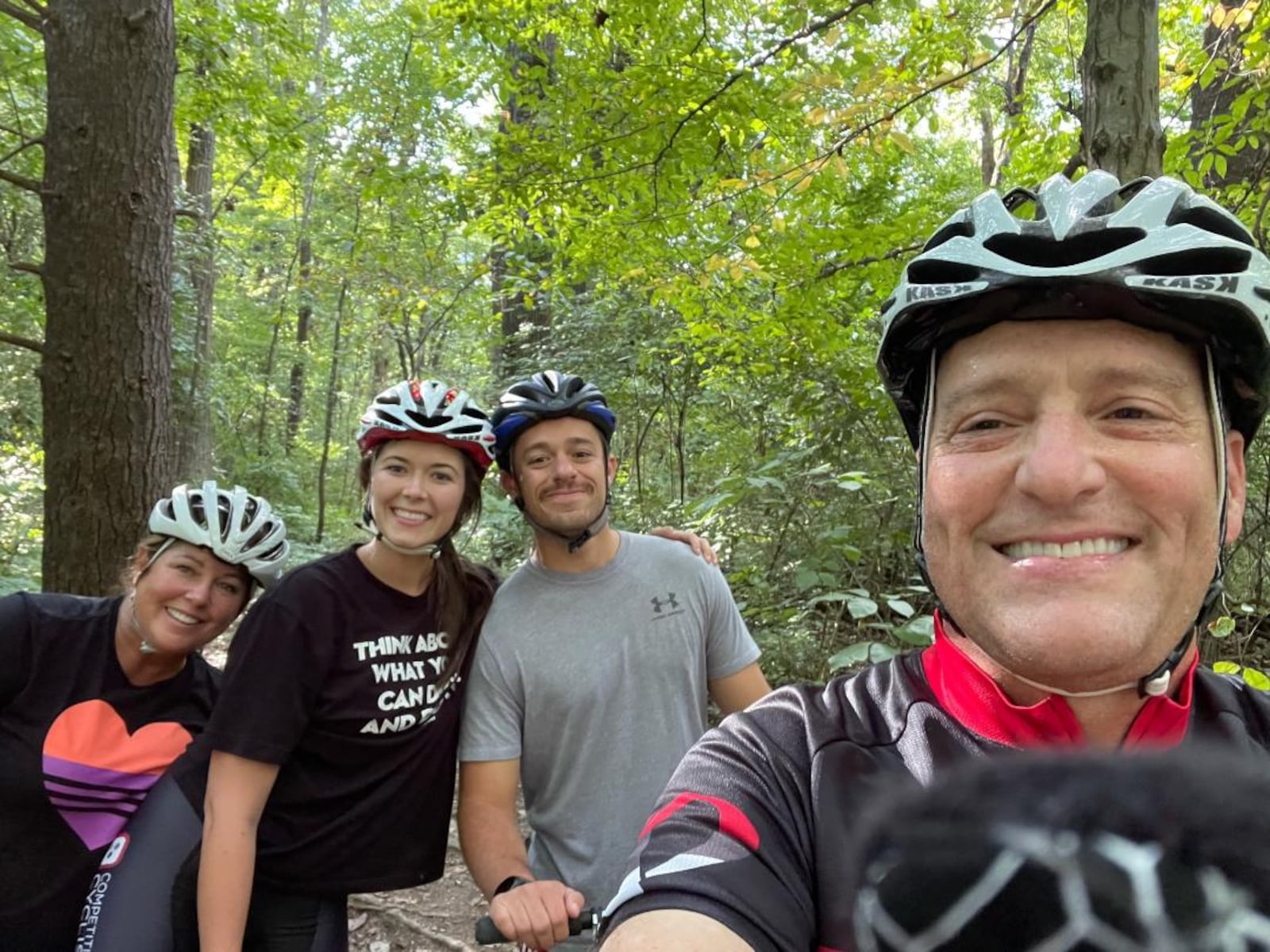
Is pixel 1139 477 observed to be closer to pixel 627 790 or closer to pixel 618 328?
pixel 627 790

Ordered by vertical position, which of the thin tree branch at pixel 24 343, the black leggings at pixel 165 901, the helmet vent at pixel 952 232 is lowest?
the black leggings at pixel 165 901

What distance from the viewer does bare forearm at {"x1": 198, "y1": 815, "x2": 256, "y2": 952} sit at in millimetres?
2207

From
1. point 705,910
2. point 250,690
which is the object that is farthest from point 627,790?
point 705,910

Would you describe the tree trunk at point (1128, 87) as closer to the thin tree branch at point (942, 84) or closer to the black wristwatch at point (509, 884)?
the thin tree branch at point (942, 84)

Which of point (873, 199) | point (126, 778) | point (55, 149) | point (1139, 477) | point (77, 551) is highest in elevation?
point (873, 199)

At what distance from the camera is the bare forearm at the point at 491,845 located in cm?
225

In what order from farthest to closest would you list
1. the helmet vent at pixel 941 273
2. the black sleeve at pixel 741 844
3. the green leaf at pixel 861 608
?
the green leaf at pixel 861 608, the helmet vent at pixel 941 273, the black sleeve at pixel 741 844

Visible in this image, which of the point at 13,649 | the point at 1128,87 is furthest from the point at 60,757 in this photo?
the point at 1128,87

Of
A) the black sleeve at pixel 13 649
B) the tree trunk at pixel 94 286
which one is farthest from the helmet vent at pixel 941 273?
the tree trunk at pixel 94 286

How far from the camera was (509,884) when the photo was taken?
2.20 metres

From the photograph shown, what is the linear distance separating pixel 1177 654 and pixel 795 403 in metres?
4.41

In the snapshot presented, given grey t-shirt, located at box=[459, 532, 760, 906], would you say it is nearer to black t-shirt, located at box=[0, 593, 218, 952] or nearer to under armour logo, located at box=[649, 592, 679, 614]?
under armour logo, located at box=[649, 592, 679, 614]

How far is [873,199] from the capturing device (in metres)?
5.60

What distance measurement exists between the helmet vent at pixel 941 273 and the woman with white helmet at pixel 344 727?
6.01 ft
